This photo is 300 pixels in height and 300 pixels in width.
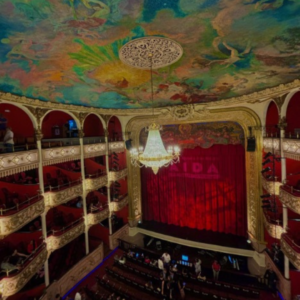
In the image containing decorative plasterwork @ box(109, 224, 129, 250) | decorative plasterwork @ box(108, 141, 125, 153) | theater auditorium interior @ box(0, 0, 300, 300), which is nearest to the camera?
theater auditorium interior @ box(0, 0, 300, 300)

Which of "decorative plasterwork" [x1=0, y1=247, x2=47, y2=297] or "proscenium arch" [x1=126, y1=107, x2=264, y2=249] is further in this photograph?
"proscenium arch" [x1=126, y1=107, x2=264, y2=249]

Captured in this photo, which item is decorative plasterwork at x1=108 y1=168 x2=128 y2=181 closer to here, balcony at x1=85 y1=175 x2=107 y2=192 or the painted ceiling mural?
balcony at x1=85 y1=175 x2=107 y2=192

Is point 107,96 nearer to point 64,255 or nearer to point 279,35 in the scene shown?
point 279,35

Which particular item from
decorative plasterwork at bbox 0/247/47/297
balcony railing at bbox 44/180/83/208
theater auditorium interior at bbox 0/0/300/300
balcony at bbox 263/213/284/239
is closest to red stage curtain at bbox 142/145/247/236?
theater auditorium interior at bbox 0/0/300/300

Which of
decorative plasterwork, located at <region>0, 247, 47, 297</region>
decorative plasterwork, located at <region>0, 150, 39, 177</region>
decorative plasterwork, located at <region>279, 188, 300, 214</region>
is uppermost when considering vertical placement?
decorative plasterwork, located at <region>0, 150, 39, 177</region>

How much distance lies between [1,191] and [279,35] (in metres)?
10.7

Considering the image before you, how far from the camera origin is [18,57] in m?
4.07

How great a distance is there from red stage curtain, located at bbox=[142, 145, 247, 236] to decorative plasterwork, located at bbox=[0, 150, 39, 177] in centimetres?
726

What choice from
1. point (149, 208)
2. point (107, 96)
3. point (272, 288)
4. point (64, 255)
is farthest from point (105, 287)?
point (107, 96)

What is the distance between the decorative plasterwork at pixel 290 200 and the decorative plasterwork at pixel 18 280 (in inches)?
358

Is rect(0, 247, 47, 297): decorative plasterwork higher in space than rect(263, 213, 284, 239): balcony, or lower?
lower

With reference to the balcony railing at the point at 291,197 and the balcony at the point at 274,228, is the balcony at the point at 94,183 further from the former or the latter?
the balcony railing at the point at 291,197

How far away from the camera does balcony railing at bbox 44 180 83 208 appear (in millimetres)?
8363

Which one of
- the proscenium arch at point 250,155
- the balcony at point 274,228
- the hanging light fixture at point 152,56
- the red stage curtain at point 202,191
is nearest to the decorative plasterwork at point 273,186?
the balcony at point 274,228
